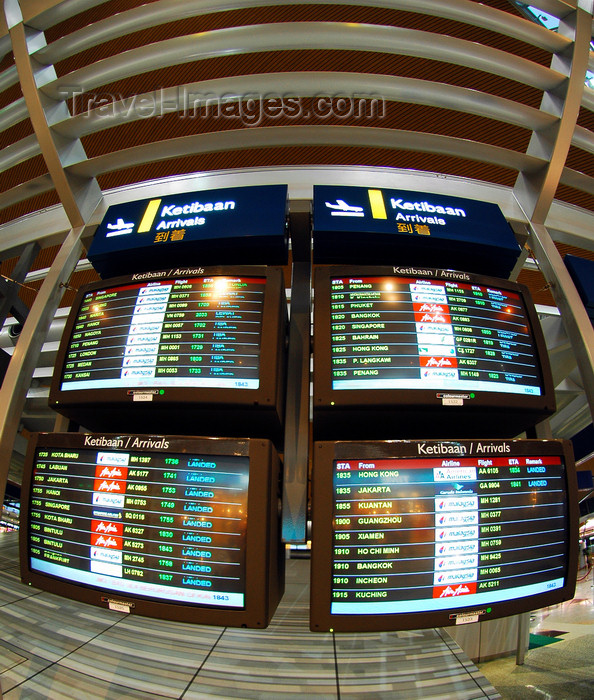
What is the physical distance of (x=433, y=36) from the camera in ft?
5.55

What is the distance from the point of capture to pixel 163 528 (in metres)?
1.19

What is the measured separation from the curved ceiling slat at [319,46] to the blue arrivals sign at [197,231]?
0.67 metres

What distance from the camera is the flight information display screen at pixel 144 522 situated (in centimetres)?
113

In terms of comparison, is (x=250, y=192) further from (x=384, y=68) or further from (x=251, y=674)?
(x=251, y=674)

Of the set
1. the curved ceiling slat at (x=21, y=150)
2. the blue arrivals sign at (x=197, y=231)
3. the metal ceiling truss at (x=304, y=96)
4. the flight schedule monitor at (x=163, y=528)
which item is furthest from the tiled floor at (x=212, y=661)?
the curved ceiling slat at (x=21, y=150)

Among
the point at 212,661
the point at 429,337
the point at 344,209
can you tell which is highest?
the point at 344,209

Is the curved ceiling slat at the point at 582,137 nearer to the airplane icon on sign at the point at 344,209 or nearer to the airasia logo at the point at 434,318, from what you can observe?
the airplane icon on sign at the point at 344,209

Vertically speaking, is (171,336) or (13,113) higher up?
(13,113)

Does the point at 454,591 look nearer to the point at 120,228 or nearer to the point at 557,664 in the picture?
the point at 120,228

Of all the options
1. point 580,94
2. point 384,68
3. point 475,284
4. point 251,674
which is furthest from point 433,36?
point 251,674

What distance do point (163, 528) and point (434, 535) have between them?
95cm

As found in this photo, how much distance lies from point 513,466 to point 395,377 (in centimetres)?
55

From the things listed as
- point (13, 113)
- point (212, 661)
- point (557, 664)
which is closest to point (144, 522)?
point (212, 661)

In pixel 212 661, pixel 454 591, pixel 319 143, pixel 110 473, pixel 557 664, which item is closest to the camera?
pixel 454 591
